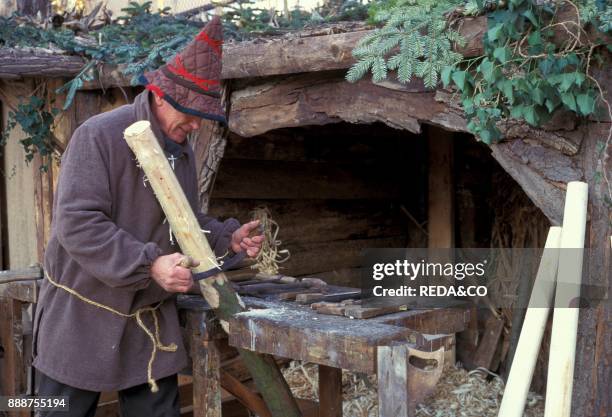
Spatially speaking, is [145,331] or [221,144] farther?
[221,144]

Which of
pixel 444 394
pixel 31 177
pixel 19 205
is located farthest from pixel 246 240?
pixel 19 205

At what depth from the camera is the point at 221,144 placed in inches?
181

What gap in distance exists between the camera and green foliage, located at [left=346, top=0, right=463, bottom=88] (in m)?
3.14

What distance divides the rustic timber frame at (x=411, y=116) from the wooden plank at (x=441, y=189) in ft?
7.91

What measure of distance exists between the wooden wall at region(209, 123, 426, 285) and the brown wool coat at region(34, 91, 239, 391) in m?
2.29

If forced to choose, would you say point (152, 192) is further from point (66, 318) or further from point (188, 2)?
point (188, 2)

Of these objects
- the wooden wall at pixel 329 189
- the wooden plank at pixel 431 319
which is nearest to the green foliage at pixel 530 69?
the wooden plank at pixel 431 319

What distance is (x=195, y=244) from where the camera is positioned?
9.52 ft

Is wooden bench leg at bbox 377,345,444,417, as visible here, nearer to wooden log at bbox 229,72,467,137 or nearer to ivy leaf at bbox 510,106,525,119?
ivy leaf at bbox 510,106,525,119

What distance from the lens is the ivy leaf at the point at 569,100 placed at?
9.28ft

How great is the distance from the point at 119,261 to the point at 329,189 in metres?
3.62

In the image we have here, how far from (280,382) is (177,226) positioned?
2.64ft

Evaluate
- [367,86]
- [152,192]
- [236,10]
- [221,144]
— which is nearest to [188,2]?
[236,10]

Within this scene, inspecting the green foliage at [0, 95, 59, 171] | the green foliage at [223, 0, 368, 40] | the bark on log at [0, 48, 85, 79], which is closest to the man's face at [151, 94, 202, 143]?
the green foliage at [223, 0, 368, 40]
